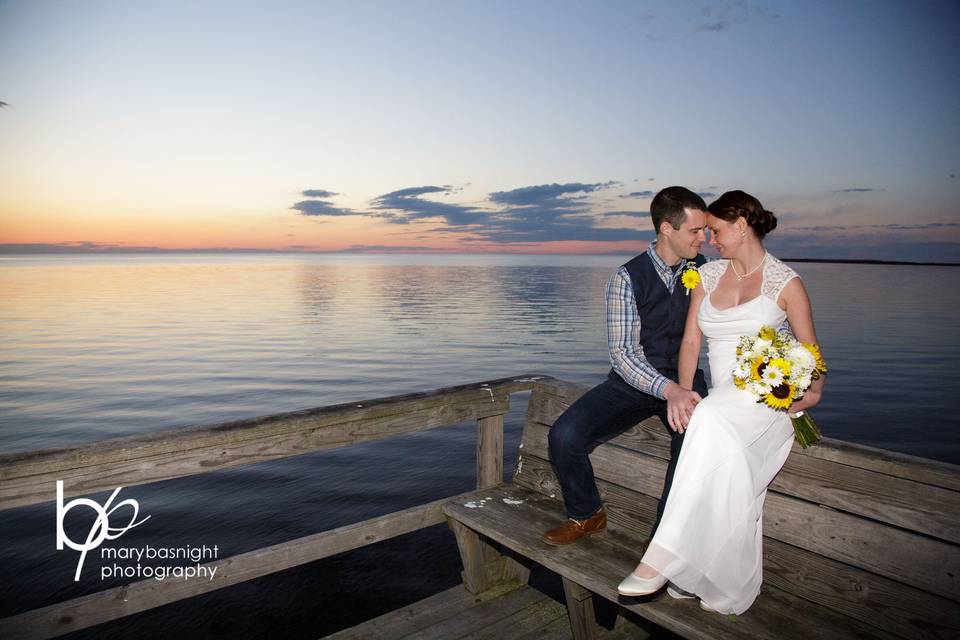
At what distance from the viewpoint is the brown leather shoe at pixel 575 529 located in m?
3.66

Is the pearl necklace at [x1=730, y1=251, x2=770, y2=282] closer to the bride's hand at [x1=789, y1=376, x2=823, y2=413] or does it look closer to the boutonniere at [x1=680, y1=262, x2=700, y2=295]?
the boutonniere at [x1=680, y1=262, x2=700, y2=295]

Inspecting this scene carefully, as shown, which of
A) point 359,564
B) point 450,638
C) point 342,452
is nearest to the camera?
point 450,638

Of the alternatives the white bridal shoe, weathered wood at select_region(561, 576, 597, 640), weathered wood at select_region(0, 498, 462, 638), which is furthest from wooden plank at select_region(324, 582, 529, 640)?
the white bridal shoe

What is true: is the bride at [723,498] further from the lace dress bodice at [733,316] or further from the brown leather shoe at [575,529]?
the brown leather shoe at [575,529]

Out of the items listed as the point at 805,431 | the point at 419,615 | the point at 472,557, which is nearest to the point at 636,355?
the point at 805,431

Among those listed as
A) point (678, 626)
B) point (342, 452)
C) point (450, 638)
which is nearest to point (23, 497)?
point (450, 638)

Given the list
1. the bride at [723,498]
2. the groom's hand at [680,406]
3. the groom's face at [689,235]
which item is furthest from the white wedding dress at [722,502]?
the groom's face at [689,235]

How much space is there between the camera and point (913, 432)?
1403cm

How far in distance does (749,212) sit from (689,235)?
38 centimetres

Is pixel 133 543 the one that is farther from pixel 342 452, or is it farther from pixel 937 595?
pixel 937 595

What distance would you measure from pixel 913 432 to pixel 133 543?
15.8m

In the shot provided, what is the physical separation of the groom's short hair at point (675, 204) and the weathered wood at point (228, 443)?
1542 mm

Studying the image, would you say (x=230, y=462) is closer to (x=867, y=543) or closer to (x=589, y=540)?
(x=589, y=540)

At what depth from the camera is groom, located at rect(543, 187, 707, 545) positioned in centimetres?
378
